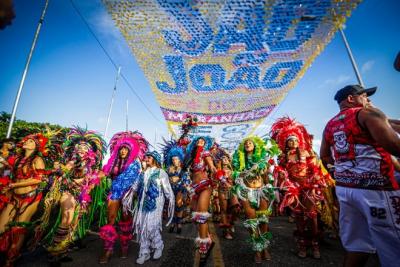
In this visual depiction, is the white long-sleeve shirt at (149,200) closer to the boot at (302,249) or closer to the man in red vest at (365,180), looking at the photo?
the boot at (302,249)

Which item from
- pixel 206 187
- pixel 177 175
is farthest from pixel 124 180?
pixel 177 175

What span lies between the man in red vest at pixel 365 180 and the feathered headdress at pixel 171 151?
10.1 feet

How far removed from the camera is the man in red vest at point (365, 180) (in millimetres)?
1461

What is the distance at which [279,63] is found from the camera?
721 cm

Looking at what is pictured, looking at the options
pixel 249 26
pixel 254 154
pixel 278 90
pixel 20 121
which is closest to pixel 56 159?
pixel 254 154

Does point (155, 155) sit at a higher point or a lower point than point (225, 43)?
lower

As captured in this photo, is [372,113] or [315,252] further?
[315,252]

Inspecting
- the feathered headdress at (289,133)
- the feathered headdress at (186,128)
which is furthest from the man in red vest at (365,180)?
the feathered headdress at (186,128)

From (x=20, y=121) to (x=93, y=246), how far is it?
1686cm

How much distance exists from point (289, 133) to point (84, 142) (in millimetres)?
4531

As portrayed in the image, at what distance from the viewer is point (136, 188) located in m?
3.73

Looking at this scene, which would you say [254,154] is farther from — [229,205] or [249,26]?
[249,26]

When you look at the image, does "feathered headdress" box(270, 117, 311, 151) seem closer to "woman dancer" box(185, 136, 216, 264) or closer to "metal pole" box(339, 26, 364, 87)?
"woman dancer" box(185, 136, 216, 264)

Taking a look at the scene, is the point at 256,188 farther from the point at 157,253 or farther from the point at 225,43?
the point at 225,43
